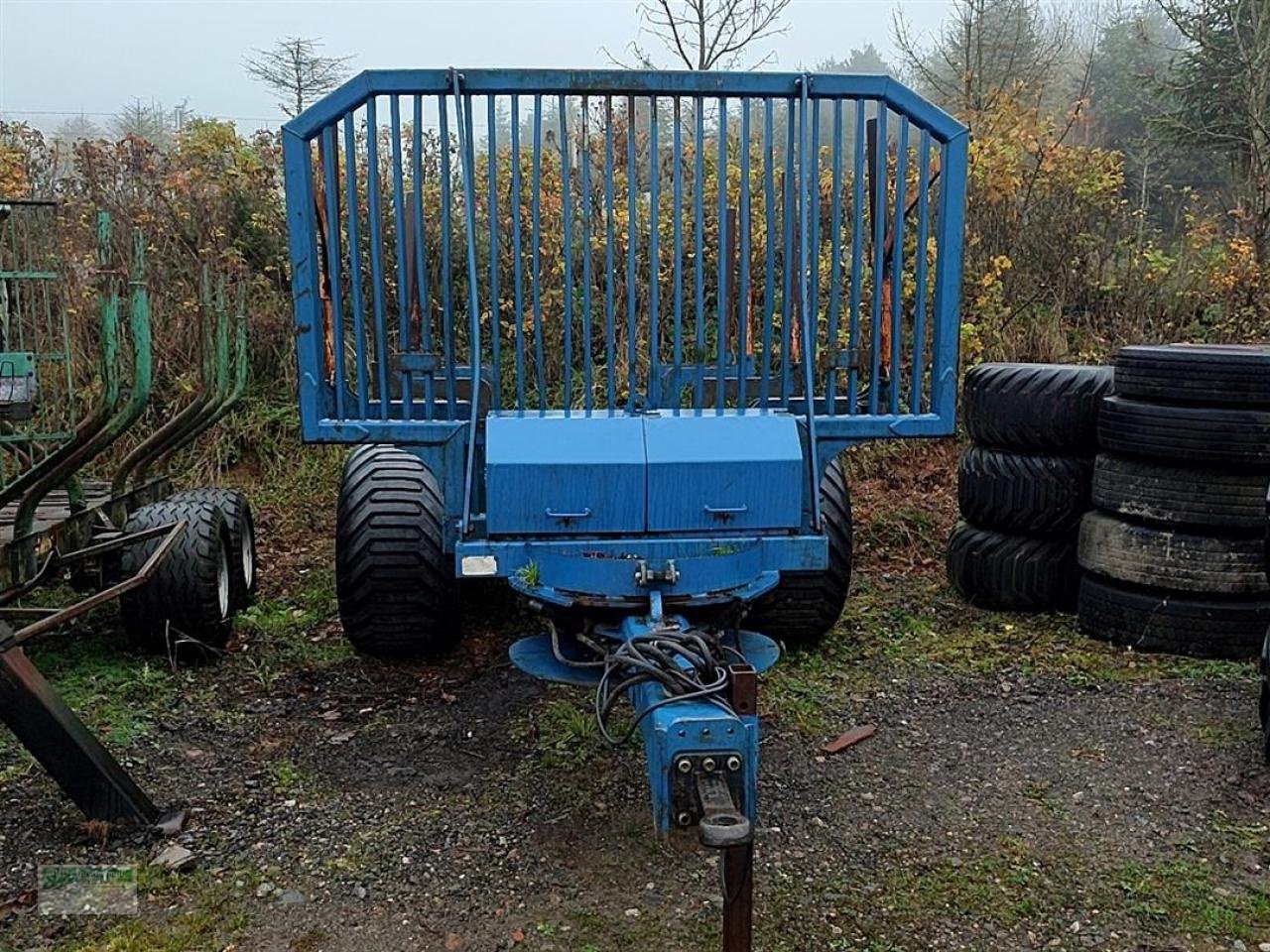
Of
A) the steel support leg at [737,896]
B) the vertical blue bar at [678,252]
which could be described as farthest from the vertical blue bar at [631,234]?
the steel support leg at [737,896]

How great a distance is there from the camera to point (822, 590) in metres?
4.47

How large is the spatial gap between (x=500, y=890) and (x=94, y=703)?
2000 millimetres

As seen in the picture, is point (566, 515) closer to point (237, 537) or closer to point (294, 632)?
point (294, 632)

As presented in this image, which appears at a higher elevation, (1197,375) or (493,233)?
(493,233)

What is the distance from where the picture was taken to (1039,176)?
8.91 metres

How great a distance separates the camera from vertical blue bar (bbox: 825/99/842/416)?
369 centimetres

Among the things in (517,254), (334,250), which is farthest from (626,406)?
(334,250)

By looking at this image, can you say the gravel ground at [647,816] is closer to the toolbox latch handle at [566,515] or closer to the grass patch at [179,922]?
the grass patch at [179,922]

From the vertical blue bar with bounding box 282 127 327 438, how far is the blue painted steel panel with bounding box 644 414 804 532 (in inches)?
46.2

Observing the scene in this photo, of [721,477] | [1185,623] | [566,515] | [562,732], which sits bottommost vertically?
[562,732]

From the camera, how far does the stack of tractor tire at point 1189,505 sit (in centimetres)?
444

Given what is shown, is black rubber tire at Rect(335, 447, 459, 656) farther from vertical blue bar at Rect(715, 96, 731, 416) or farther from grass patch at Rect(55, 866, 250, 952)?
grass patch at Rect(55, 866, 250, 952)

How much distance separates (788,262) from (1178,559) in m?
2.16

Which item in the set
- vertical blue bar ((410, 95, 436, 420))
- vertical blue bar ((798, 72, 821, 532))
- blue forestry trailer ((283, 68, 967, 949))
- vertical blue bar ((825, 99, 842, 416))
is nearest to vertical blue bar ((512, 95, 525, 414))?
blue forestry trailer ((283, 68, 967, 949))
